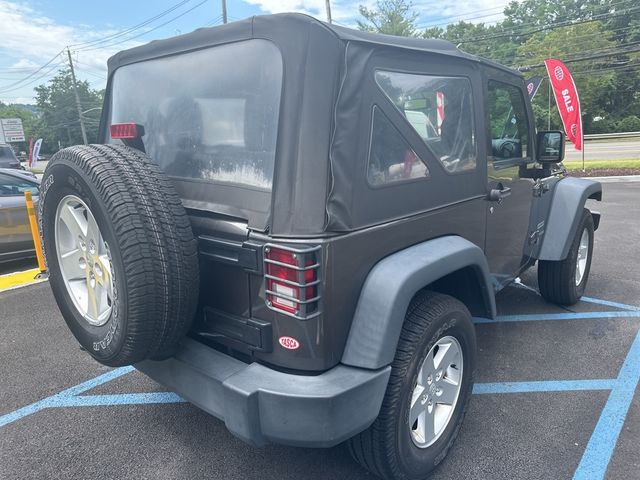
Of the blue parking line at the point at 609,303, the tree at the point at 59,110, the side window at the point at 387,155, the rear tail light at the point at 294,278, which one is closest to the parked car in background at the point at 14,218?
the rear tail light at the point at 294,278

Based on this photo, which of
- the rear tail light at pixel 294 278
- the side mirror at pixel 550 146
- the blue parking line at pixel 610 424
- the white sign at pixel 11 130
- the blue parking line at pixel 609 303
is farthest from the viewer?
the white sign at pixel 11 130

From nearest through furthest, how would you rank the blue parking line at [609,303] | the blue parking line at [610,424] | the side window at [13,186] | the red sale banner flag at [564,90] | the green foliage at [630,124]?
the blue parking line at [610,424]
the blue parking line at [609,303]
the side window at [13,186]
the red sale banner flag at [564,90]
the green foliage at [630,124]

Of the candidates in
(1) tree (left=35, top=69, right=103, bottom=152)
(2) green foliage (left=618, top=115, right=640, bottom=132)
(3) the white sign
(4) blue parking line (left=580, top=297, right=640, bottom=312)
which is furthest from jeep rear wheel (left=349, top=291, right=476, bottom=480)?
(1) tree (left=35, top=69, right=103, bottom=152)

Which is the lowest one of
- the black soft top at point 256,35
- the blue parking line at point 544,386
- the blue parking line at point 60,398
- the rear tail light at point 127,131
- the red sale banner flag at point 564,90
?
the blue parking line at point 60,398

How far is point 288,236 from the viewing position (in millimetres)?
1772

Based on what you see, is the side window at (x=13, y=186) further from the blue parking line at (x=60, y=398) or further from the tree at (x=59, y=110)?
the tree at (x=59, y=110)

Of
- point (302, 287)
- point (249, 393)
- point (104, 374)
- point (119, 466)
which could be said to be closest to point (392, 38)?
point (302, 287)

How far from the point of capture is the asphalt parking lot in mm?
2352

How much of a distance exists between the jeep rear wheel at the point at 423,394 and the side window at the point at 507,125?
1.20 metres

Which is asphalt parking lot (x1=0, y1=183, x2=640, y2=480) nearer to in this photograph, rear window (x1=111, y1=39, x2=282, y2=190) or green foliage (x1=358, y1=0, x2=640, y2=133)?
rear window (x1=111, y1=39, x2=282, y2=190)

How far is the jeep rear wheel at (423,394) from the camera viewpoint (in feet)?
6.53

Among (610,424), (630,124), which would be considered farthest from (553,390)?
(630,124)

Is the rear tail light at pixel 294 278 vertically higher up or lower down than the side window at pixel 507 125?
lower down

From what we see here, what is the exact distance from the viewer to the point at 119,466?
240 centimetres
